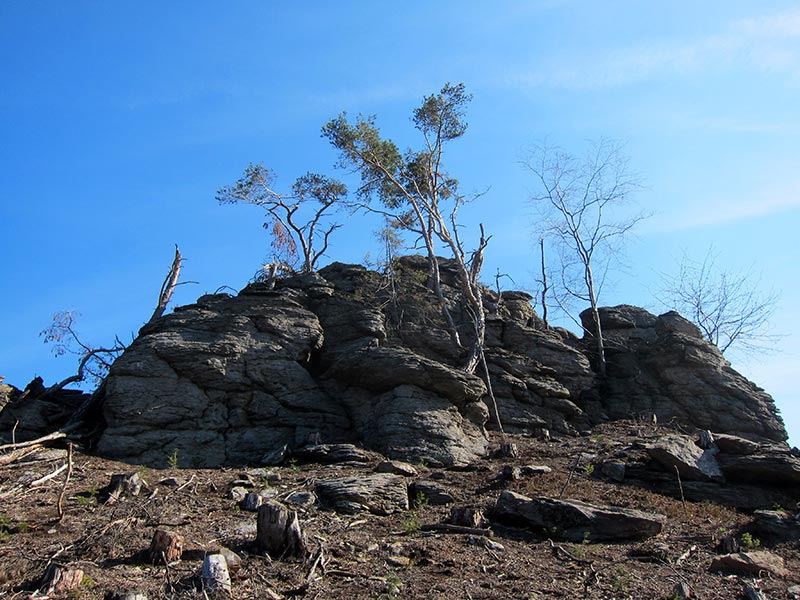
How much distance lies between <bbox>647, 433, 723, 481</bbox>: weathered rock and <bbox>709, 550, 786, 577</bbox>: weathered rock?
4.28 m

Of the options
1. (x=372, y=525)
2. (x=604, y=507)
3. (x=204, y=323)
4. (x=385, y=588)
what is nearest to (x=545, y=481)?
(x=604, y=507)

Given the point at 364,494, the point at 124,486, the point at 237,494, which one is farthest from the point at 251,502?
the point at 124,486

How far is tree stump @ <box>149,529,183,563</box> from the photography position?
28.8 ft

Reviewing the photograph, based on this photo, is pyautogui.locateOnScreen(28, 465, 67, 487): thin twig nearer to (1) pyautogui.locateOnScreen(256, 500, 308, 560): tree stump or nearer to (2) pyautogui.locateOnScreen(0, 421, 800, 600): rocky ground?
(2) pyautogui.locateOnScreen(0, 421, 800, 600): rocky ground

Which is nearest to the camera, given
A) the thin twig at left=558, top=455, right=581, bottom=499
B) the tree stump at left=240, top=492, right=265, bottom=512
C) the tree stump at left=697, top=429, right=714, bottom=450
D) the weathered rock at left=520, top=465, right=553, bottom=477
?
the tree stump at left=240, top=492, right=265, bottom=512

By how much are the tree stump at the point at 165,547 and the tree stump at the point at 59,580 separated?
95 cm

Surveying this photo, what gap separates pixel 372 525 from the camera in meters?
11.0

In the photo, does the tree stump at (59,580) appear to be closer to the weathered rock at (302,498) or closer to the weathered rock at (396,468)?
the weathered rock at (302,498)

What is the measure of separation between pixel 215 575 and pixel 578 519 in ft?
18.9

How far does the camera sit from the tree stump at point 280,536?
30.2 ft

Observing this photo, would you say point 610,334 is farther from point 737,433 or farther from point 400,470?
point 400,470

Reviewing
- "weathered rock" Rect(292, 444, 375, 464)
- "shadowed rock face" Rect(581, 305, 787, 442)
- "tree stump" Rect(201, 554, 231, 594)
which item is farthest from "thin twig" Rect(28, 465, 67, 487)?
"shadowed rock face" Rect(581, 305, 787, 442)

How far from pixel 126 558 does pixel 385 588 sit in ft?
10.9

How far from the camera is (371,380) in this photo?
56.8ft
